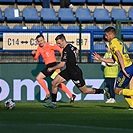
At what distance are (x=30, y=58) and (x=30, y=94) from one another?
3.80 feet

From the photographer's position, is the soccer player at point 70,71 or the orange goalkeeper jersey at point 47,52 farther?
the orange goalkeeper jersey at point 47,52

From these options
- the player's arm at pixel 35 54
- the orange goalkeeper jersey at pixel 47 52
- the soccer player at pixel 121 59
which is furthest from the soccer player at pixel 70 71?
the orange goalkeeper jersey at pixel 47 52

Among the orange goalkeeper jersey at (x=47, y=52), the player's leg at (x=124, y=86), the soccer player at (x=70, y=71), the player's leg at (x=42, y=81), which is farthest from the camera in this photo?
the orange goalkeeper jersey at (x=47, y=52)

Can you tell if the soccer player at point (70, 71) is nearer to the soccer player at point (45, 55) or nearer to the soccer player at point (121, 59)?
the soccer player at point (121, 59)

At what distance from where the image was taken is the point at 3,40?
752 inches

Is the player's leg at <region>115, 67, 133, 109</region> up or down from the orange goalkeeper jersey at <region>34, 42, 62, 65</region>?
down

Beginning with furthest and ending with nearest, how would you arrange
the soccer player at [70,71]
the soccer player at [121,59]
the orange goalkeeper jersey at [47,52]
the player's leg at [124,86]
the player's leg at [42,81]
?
1. the orange goalkeeper jersey at [47,52]
2. the player's leg at [42,81]
3. the soccer player at [70,71]
4. the player's leg at [124,86]
5. the soccer player at [121,59]

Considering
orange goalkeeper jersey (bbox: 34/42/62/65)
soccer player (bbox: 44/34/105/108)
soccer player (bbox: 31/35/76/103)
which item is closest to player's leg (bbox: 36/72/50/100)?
soccer player (bbox: 31/35/76/103)

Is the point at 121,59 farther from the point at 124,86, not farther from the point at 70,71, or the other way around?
the point at 70,71

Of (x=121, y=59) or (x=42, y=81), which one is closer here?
(x=121, y=59)

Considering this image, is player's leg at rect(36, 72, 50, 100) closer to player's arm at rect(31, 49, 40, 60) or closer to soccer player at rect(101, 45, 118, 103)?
player's arm at rect(31, 49, 40, 60)

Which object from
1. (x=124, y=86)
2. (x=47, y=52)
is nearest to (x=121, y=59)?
(x=124, y=86)

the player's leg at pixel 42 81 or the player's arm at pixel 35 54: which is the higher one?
the player's arm at pixel 35 54

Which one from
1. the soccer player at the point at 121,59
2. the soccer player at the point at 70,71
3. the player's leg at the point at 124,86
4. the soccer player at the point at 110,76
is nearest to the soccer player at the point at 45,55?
the soccer player at the point at 110,76
